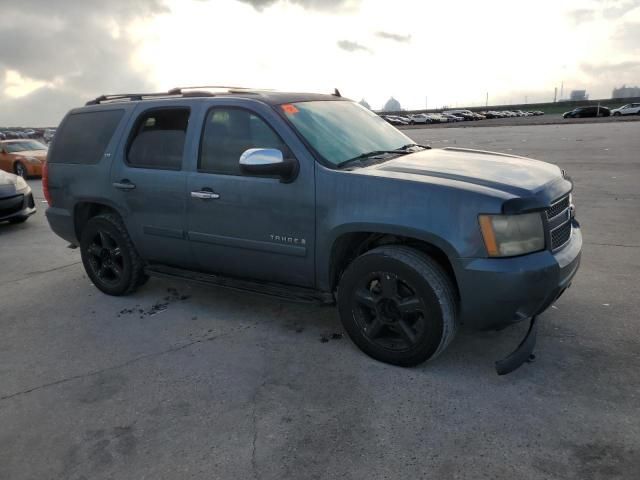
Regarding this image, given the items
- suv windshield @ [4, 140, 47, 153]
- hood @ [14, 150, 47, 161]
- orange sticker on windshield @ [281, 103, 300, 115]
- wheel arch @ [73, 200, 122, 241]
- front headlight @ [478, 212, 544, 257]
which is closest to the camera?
front headlight @ [478, 212, 544, 257]

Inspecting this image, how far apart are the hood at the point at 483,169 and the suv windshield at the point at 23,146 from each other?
16222 millimetres

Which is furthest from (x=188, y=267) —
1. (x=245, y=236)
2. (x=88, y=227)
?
(x=88, y=227)

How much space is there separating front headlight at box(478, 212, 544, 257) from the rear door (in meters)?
2.40

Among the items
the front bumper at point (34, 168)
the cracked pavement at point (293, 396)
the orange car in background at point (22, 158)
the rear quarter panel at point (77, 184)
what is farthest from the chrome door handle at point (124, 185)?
the front bumper at point (34, 168)

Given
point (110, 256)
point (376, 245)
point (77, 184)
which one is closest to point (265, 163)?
point (376, 245)

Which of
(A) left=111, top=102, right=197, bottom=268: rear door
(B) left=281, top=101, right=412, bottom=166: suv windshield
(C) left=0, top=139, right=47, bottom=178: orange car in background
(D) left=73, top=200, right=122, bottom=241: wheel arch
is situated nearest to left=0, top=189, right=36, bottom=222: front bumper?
(D) left=73, top=200, right=122, bottom=241: wheel arch

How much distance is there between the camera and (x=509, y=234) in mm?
2979

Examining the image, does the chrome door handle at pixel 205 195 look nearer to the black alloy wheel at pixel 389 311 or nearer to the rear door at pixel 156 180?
the rear door at pixel 156 180

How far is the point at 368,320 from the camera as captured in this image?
138 inches

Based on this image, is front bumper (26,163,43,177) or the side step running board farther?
front bumper (26,163,43,177)

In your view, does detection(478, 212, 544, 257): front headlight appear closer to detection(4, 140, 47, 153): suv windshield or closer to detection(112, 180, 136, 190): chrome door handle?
detection(112, 180, 136, 190): chrome door handle

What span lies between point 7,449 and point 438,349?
99.7 inches

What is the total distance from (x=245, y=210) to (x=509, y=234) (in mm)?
1863

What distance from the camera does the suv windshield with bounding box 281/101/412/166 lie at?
3.71 m
